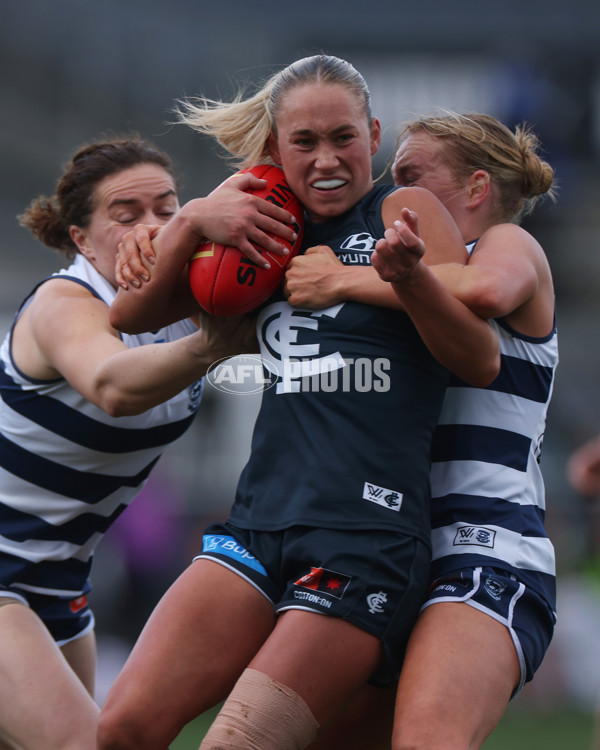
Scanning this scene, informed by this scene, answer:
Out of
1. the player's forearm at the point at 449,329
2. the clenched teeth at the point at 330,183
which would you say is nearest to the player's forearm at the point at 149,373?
the clenched teeth at the point at 330,183

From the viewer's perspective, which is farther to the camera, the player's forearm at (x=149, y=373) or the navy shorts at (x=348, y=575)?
the player's forearm at (x=149, y=373)

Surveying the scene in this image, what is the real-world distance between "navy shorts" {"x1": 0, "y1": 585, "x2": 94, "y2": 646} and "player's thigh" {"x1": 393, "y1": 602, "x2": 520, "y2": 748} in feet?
4.82

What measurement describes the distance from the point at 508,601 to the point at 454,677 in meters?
0.28

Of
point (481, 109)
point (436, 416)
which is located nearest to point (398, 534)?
point (436, 416)

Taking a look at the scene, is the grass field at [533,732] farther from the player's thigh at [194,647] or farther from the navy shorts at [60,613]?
the player's thigh at [194,647]

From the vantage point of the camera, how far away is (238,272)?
2578mm

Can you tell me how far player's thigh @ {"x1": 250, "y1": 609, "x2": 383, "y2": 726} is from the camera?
230 cm

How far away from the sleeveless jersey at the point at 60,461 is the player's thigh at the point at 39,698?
0.27m

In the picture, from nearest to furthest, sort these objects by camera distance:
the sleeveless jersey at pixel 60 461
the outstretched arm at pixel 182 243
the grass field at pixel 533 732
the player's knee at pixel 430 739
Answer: the player's knee at pixel 430 739, the outstretched arm at pixel 182 243, the sleeveless jersey at pixel 60 461, the grass field at pixel 533 732

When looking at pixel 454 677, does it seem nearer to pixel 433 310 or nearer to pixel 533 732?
pixel 433 310

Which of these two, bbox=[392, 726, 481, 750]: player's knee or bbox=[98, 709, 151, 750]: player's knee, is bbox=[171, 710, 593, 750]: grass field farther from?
bbox=[392, 726, 481, 750]: player's knee

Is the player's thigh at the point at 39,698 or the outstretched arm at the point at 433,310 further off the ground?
the outstretched arm at the point at 433,310

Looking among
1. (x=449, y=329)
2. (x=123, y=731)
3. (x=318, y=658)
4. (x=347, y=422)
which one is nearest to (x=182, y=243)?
(x=347, y=422)

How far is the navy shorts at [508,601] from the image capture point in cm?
246
